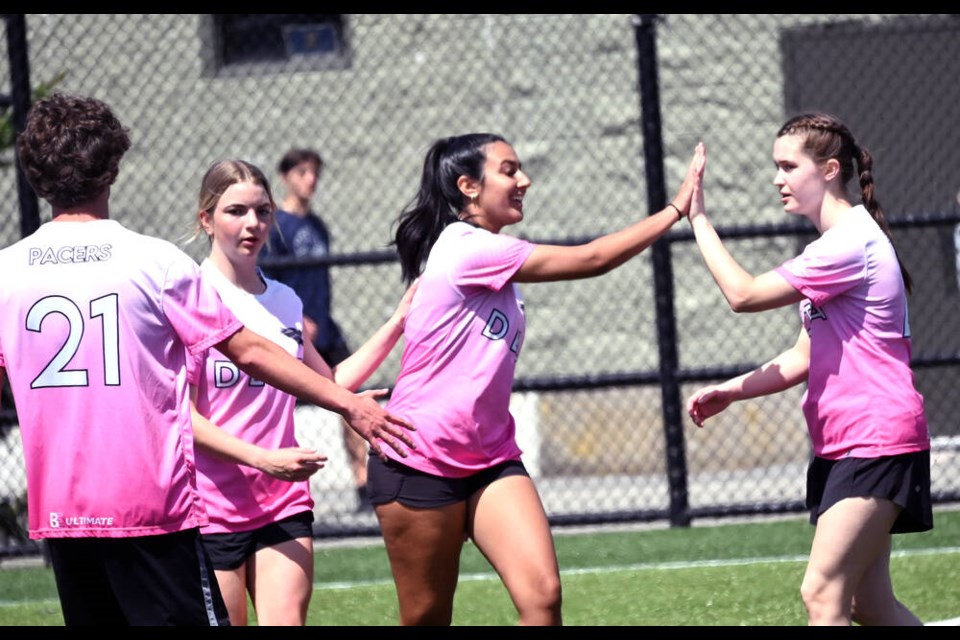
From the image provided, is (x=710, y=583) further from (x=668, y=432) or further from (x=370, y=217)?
(x=370, y=217)

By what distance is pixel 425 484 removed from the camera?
467 cm

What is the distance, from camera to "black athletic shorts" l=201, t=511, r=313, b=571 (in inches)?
185

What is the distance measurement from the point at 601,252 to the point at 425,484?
33.8 inches

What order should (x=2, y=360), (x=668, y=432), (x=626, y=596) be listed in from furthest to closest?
(x=668, y=432)
(x=626, y=596)
(x=2, y=360)

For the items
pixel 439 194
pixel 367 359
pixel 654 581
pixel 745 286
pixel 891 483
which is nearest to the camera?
pixel 891 483

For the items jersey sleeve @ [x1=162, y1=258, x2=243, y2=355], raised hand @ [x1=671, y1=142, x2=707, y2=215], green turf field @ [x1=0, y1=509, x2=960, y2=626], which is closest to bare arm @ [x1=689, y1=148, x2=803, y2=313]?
raised hand @ [x1=671, y1=142, x2=707, y2=215]

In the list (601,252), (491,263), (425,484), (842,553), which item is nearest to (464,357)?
(491,263)

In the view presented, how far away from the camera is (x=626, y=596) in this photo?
259 inches

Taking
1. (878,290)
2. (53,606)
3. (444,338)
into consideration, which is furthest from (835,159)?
(53,606)

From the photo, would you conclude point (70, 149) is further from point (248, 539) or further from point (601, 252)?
point (601, 252)

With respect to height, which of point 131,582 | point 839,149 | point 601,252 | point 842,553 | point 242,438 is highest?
point 839,149

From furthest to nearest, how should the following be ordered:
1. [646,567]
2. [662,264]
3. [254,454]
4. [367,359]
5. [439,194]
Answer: [662,264]
[646,567]
[367,359]
[439,194]
[254,454]

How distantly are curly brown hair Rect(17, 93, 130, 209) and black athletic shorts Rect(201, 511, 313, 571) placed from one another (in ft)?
4.32

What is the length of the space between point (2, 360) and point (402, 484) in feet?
4.29
